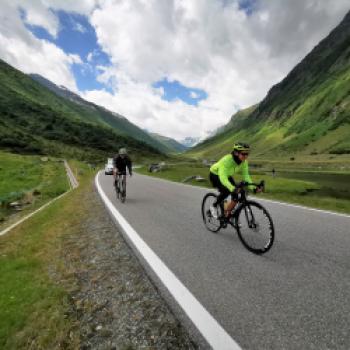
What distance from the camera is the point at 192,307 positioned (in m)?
4.16

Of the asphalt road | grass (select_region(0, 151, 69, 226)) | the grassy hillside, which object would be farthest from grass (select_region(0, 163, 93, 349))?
the grassy hillside

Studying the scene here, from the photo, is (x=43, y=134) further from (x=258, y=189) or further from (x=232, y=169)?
(x=258, y=189)

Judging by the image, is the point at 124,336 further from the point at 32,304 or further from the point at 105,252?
the point at 105,252

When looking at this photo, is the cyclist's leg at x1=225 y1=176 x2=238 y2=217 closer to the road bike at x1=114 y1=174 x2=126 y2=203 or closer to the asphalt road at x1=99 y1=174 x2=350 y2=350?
the asphalt road at x1=99 y1=174 x2=350 y2=350

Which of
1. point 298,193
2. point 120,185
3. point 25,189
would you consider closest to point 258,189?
point 120,185

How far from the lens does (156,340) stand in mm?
3521

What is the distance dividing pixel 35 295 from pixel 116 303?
145 cm

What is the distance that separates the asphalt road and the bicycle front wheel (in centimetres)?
21

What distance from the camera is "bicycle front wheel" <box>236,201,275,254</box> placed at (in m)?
6.48

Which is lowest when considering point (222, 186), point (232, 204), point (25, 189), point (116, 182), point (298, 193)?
point (25, 189)

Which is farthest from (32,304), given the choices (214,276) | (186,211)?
(186,211)

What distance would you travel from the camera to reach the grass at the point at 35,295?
375 cm

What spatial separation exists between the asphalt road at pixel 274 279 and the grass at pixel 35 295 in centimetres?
191

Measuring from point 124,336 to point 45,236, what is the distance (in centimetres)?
634
